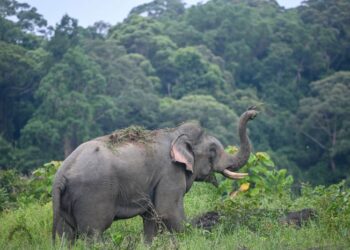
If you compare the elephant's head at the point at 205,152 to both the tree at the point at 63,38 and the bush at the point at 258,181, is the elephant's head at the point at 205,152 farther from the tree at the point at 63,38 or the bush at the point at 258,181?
the tree at the point at 63,38

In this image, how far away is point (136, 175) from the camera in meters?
9.34

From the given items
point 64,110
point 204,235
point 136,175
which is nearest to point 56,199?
point 136,175

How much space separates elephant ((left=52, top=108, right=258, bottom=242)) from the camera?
880 centimetres

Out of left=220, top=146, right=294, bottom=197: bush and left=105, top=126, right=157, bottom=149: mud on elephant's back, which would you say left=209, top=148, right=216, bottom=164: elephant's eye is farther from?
left=220, top=146, right=294, bottom=197: bush

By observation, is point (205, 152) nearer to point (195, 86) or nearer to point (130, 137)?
point (130, 137)

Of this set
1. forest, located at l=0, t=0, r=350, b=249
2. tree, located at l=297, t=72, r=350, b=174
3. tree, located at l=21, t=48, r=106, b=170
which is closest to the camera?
forest, located at l=0, t=0, r=350, b=249

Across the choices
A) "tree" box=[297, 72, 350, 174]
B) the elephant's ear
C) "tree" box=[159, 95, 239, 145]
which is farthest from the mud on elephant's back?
"tree" box=[297, 72, 350, 174]

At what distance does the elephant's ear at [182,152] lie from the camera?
9741 mm

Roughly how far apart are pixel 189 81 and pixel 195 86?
0.60 meters

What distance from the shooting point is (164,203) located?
9.55 meters

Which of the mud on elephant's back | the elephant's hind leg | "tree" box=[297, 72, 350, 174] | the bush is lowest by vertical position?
"tree" box=[297, 72, 350, 174]

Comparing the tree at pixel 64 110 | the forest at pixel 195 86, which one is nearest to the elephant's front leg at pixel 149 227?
the forest at pixel 195 86

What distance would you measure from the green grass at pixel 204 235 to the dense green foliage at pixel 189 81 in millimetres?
25536

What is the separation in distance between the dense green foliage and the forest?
0.08 meters
